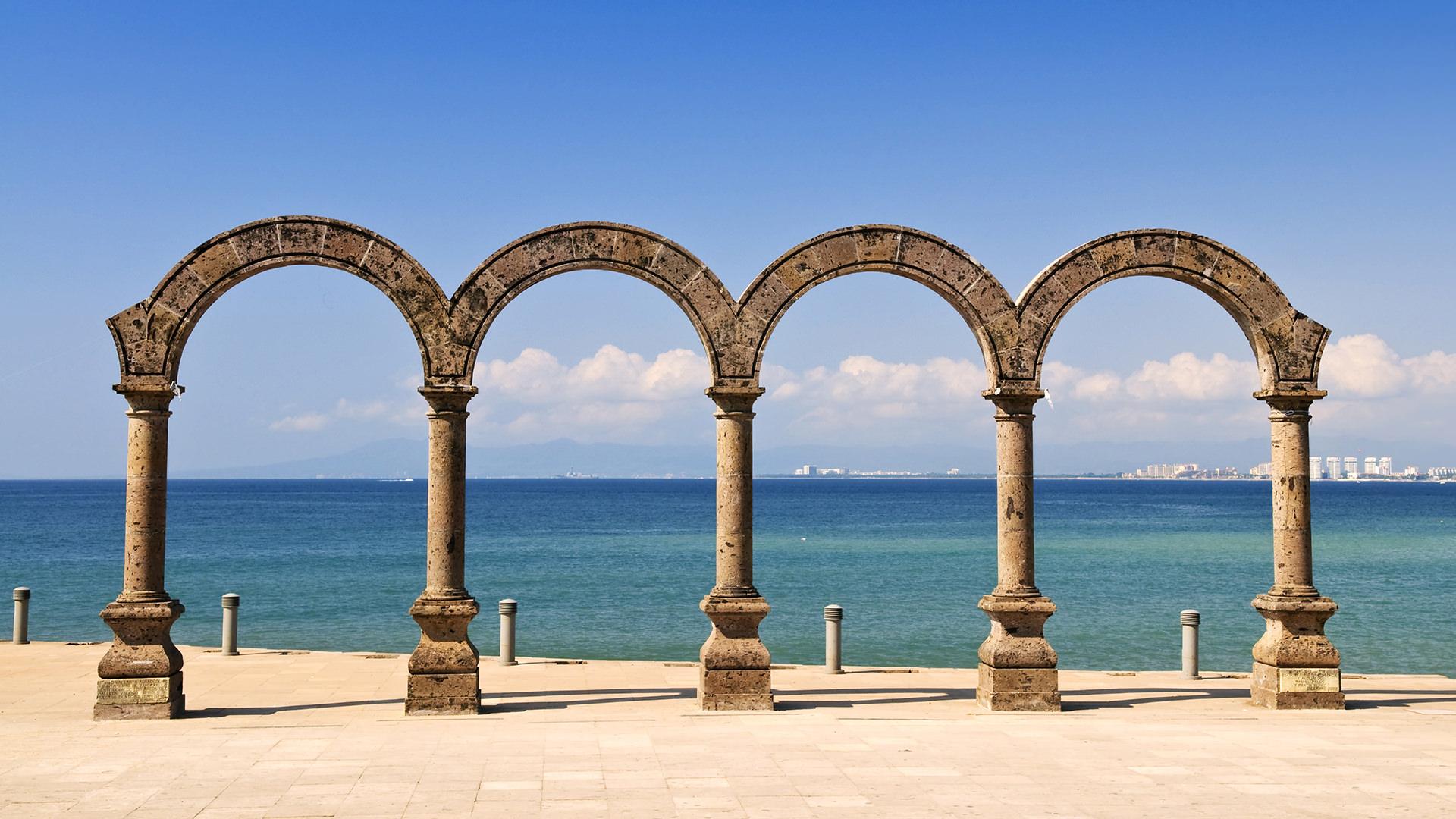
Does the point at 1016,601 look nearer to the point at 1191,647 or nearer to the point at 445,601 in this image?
the point at 1191,647

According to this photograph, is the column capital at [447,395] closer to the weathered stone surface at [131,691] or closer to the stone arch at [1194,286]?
the weathered stone surface at [131,691]

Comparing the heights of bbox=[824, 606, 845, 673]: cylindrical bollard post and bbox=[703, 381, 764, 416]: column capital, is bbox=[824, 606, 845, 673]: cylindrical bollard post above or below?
below

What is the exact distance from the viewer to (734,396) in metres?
12.7

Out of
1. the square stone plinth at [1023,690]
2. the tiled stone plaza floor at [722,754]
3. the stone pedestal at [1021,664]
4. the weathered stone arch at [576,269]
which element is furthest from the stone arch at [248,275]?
the square stone plinth at [1023,690]

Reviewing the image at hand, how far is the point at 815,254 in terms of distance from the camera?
12.8 m

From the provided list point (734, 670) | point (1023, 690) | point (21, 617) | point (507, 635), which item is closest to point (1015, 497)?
point (1023, 690)

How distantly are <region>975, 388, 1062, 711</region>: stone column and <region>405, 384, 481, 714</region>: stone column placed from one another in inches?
216

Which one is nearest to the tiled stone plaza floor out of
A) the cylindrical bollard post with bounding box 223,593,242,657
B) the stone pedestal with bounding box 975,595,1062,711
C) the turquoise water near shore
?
the stone pedestal with bounding box 975,595,1062,711

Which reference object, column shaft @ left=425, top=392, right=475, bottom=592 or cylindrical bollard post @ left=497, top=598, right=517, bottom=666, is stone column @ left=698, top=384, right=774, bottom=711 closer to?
column shaft @ left=425, top=392, right=475, bottom=592

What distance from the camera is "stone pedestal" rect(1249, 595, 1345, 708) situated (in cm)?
1290

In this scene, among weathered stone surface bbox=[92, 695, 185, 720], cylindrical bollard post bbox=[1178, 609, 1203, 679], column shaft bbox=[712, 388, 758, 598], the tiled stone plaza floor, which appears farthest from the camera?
cylindrical bollard post bbox=[1178, 609, 1203, 679]

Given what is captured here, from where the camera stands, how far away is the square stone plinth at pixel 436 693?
12297mm

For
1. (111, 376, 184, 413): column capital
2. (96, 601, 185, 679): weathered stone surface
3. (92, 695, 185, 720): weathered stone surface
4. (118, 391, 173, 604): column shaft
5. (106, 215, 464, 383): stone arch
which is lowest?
(92, 695, 185, 720): weathered stone surface

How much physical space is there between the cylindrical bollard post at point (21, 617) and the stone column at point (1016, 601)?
1492 cm
